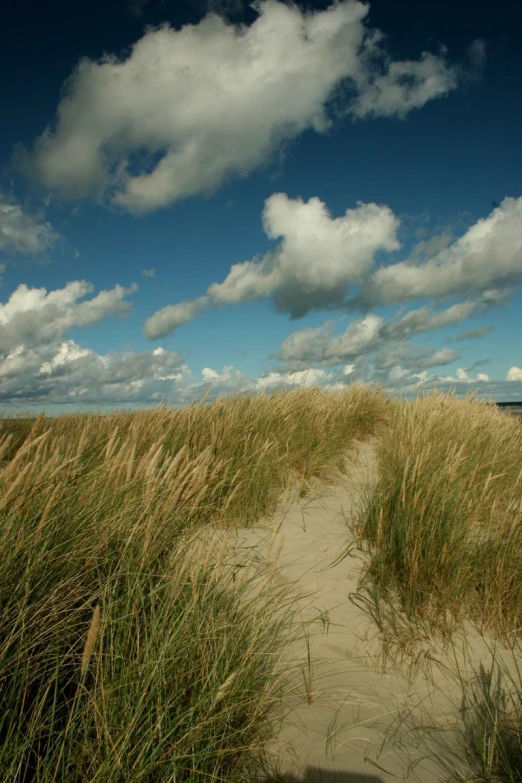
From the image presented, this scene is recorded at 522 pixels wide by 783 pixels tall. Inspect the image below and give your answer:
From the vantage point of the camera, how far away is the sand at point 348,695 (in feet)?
5.96

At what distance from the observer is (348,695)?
2223 millimetres

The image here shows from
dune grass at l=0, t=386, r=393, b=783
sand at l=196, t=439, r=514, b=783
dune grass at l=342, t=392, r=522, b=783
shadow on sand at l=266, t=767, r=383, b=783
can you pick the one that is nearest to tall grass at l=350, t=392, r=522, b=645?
dune grass at l=342, t=392, r=522, b=783

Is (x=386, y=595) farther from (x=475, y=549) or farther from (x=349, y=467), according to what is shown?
(x=349, y=467)

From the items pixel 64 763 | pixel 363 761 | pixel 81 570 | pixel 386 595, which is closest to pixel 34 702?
pixel 64 763

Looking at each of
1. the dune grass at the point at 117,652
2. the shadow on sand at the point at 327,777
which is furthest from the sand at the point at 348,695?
the dune grass at the point at 117,652

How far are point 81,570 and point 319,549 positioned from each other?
2.23m

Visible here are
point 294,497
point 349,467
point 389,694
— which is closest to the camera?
point 389,694

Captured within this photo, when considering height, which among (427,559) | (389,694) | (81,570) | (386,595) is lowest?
(389,694)

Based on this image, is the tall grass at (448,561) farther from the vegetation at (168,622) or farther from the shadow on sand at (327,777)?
the shadow on sand at (327,777)

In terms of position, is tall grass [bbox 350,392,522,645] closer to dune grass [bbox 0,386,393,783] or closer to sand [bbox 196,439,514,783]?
sand [bbox 196,439,514,783]

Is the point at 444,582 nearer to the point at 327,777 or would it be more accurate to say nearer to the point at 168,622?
the point at 327,777

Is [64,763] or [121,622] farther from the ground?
[121,622]

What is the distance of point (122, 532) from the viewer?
241cm

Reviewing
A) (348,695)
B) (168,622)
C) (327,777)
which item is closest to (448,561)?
(348,695)
